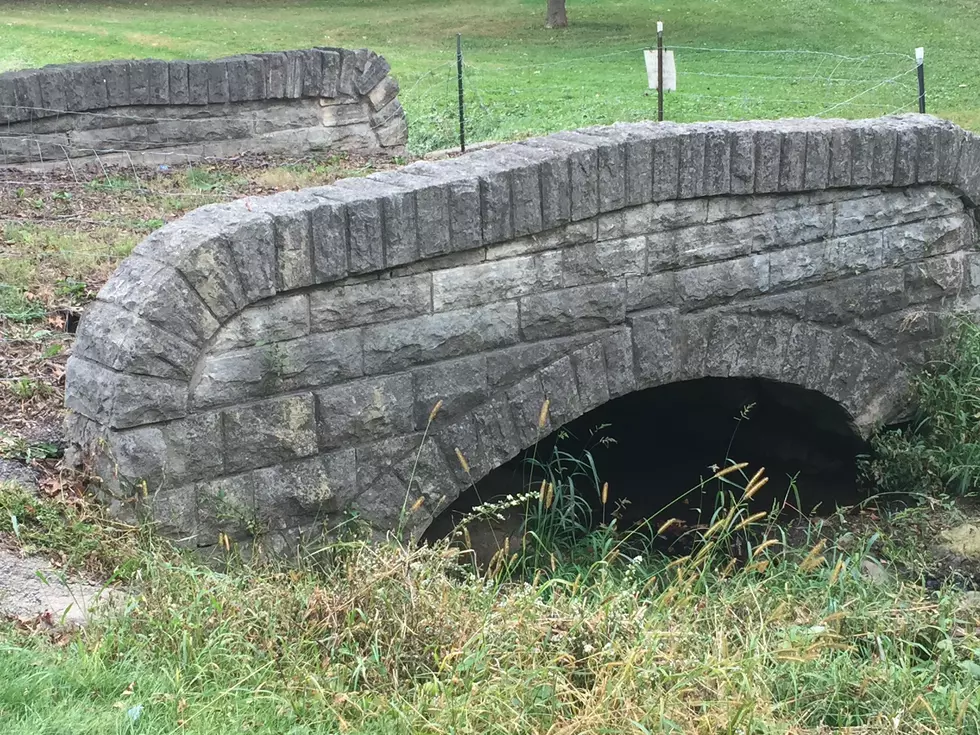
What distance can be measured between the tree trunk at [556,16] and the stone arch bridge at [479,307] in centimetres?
2124

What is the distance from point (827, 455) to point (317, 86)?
5349mm

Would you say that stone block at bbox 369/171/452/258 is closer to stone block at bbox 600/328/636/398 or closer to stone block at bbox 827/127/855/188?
stone block at bbox 600/328/636/398

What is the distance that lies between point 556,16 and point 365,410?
23.5 meters

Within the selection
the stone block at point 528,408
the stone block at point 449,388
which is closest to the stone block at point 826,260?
the stone block at point 528,408

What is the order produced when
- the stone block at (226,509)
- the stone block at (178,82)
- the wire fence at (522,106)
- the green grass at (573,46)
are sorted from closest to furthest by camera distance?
the stone block at (226,509), the wire fence at (522,106), the stone block at (178,82), the green grass at (573,46)

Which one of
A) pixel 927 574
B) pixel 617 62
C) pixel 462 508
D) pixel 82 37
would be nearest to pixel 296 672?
pixel 462 508

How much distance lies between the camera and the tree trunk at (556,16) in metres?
26.5

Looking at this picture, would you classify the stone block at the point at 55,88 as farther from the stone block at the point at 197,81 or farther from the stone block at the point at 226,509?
the stone block at the point at 226,509

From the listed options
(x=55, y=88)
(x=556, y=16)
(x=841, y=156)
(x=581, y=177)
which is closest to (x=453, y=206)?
(x=581, y=177)

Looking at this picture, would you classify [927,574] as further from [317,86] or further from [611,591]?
[317,86]

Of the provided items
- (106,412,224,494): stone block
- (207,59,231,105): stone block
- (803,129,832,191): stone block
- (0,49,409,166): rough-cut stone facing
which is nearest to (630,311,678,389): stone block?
(803,129,832,191): stone block

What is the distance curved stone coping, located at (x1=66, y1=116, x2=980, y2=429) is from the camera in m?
4.32

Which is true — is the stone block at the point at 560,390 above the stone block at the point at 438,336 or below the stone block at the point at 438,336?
below

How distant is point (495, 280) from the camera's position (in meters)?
5.06
